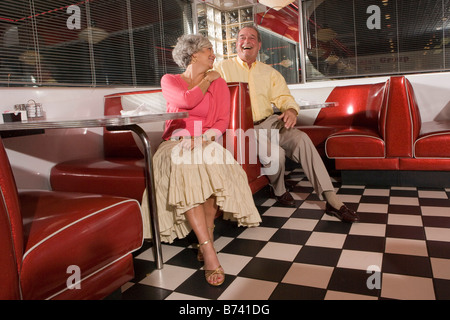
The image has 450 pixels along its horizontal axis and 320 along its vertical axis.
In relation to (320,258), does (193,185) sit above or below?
above

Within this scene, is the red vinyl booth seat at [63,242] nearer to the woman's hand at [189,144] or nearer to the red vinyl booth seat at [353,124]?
the woman's hand at [189,144]

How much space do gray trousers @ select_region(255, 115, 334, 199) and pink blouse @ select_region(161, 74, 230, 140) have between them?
618 millimetres

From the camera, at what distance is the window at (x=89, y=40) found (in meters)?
3.07

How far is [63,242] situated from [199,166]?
0.84 metres

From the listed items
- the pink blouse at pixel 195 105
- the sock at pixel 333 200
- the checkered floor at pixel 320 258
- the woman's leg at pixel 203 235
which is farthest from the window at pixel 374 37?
the woman's leg at pixel 203 235

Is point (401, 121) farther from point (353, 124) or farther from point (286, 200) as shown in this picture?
point (286, 200)

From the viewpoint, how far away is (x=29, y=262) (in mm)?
1174

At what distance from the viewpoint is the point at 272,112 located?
314 cm

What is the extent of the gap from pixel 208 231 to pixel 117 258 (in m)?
0.60

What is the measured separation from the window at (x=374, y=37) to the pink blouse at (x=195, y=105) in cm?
359

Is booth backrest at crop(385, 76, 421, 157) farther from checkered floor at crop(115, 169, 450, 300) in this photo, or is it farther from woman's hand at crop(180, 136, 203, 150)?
woman's hand at crop(180, 136, 203, 150)

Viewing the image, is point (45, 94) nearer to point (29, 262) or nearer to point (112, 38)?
point (112, 38)

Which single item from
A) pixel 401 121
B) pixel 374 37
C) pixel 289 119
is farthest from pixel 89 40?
pixel 374 37
